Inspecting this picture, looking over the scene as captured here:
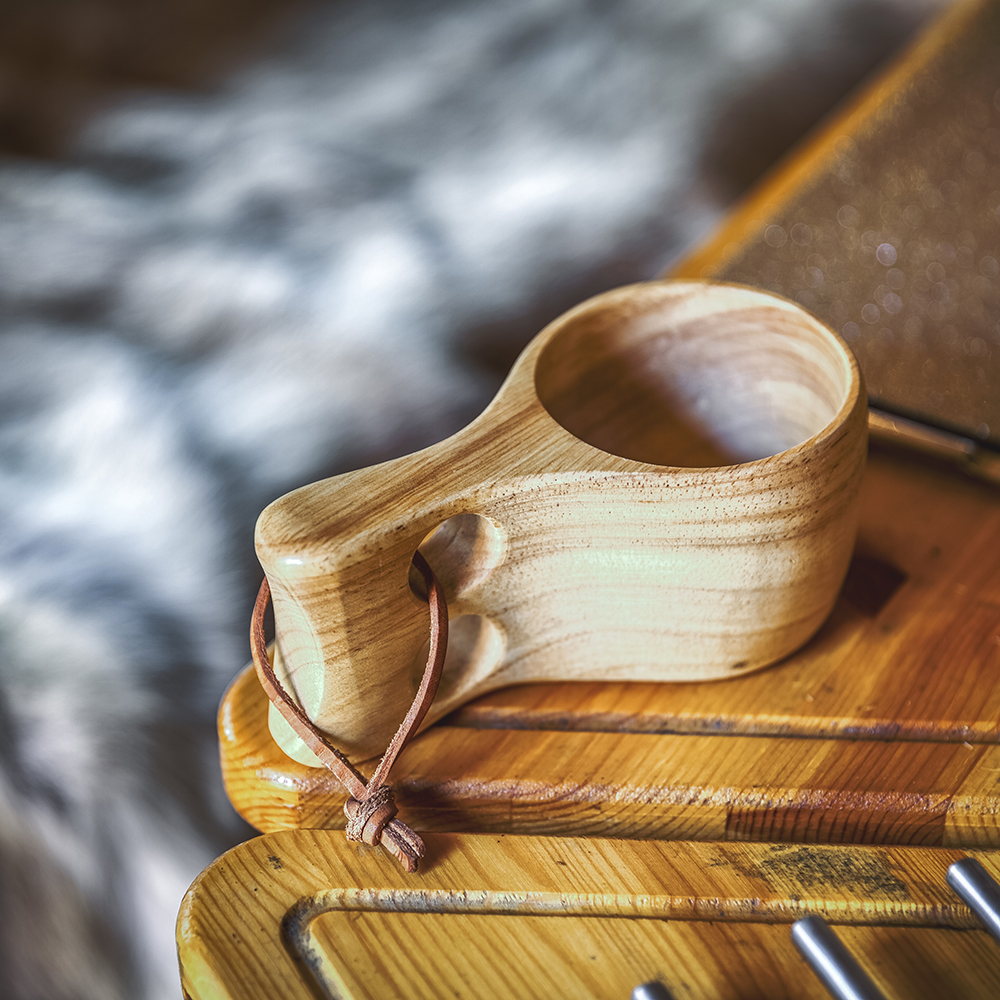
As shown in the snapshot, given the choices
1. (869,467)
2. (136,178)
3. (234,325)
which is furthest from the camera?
(136,178)

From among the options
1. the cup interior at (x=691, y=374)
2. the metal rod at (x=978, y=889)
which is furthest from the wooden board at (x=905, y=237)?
the metal rod at (x=978, y=889)

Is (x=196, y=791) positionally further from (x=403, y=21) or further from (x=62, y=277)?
(x=403, y=21)

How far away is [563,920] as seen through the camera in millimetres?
303

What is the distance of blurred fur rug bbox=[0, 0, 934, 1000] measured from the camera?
20.5 inches

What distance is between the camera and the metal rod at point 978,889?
11.2 inches

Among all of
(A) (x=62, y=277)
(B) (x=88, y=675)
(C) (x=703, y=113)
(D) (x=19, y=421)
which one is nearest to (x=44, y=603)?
(B) (x=88, y=675)

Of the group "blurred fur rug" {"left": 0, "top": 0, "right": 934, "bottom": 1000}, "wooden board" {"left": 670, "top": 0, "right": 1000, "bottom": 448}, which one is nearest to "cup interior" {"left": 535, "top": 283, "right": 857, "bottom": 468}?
"wooden board" {"left": 670, "top": 0, "right": 1000, "bottom": 448}

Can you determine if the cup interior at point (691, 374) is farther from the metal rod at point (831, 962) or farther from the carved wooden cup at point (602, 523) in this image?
the metal rod at point (831, 962)

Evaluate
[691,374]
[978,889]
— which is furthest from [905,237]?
[978,889]

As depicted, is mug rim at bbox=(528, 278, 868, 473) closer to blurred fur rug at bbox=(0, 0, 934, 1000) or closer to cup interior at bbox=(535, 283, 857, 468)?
cup interior at bbox=(535, 283, 857, 468)

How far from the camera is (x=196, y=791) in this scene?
0.53 metres

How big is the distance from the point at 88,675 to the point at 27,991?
16 centimetres

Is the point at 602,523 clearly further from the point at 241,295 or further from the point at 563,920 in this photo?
the point at 241,295

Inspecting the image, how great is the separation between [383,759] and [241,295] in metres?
0.53
